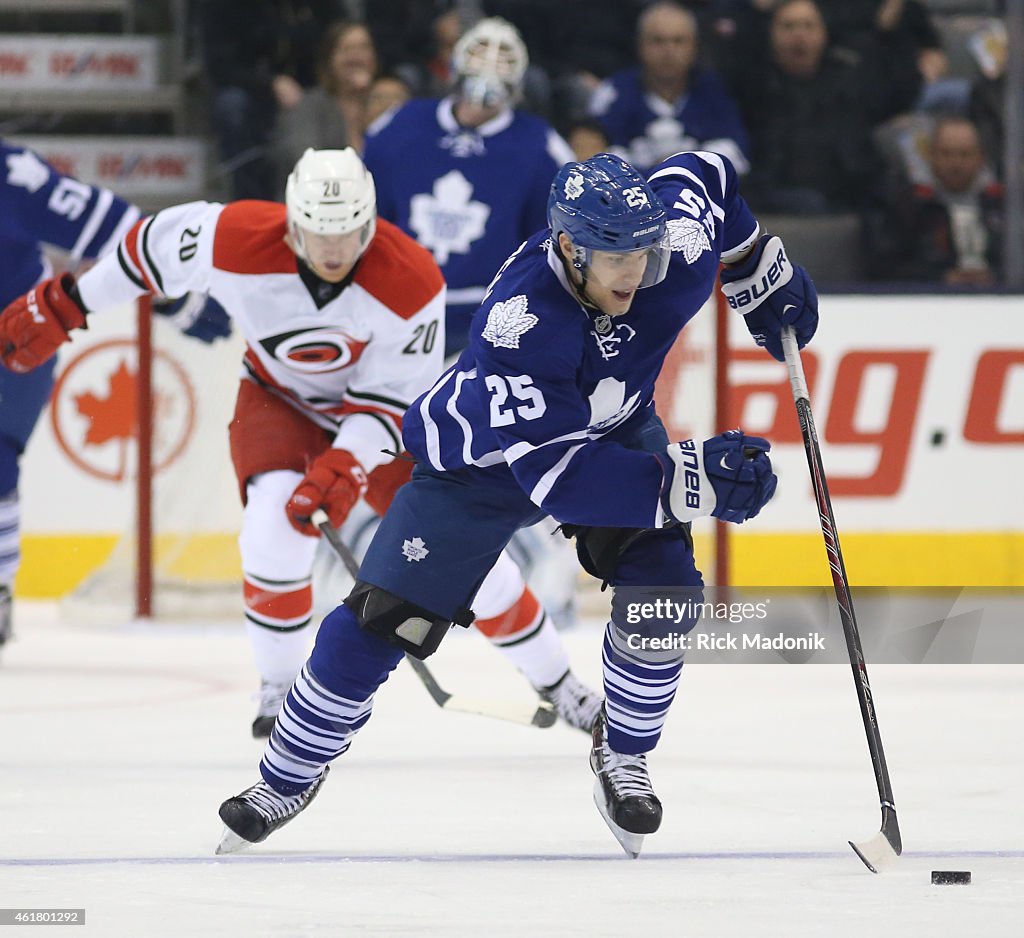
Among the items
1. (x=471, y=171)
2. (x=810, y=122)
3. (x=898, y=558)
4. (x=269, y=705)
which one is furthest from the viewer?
(x=810, y=122)

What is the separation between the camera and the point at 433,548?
114 inches

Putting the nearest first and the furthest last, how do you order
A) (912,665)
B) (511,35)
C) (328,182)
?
(328,182), (912,665), (511,35)

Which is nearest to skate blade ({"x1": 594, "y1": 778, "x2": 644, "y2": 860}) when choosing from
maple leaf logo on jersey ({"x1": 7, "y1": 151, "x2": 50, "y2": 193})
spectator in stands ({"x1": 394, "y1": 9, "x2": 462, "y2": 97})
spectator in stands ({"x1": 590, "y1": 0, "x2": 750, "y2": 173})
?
maple leaf logo on jersey ({"x1": 7, "y1": 151, "x2": 50, "y2": 193})

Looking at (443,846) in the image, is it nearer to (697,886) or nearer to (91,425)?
(697,886)

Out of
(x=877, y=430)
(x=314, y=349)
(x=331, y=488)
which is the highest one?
(x=314, y=349)

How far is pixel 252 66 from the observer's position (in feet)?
23.0

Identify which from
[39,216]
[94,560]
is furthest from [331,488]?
[94,560]

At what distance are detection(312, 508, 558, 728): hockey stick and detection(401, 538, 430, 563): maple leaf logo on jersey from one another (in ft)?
3.33

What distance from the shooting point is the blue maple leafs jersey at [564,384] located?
2650 millimetres

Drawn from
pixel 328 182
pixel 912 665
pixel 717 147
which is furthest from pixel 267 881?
pixel 717 147

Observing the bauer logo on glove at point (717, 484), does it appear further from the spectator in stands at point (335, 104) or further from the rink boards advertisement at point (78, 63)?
the rink boards advertisement at point (78, 63)

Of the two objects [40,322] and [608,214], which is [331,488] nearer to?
[40,322]

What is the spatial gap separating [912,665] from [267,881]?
8.30 ft

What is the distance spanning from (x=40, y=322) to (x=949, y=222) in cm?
326
